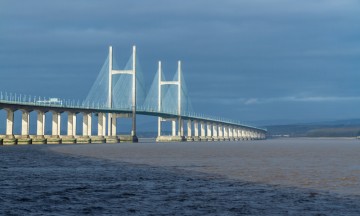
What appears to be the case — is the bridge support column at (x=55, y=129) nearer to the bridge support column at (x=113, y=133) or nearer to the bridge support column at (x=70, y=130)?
the bridge support column at (x=70, y=130)

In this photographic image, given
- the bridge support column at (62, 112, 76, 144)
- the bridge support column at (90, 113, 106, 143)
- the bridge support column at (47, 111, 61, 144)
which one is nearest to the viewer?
the bridge support column at (47, 111, 61, 144)

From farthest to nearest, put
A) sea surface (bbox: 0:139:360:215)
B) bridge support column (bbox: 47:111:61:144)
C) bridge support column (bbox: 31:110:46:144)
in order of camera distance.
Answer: bridge support column (bbox: 47:111:61:144)
bridge support column (bbox: 31:110:46:144)
sea surface (bbox: 0:139:360:215)

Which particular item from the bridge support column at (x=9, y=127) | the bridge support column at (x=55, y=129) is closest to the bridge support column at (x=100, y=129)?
the bridge support column at (x=55, y=129)

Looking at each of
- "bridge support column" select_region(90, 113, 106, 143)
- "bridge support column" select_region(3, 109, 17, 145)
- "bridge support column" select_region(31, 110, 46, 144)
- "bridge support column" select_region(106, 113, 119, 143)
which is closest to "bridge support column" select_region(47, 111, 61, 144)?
"bridge support column" select_region(31, 110, 46, 144)

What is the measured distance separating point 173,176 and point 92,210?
13740mm

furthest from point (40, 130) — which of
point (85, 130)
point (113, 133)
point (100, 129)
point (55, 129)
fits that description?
point (113, 133)

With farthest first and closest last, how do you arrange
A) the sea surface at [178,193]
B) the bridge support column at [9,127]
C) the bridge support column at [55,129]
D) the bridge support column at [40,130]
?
the bridge support column at [55,129], the bridge support column at [40,130], the bridge support column at [9,127], the sea surface at [178,193]

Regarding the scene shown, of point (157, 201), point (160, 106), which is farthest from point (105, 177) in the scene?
point (160, 106)

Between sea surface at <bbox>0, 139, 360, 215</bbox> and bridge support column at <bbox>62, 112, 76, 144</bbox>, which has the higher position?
bridge support column at <bbox>62, 112, 76, 144</bbox>

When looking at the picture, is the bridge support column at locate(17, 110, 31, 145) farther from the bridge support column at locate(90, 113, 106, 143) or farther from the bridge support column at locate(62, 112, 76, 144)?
the bridge support column at locate(90, 113, 106, 143)

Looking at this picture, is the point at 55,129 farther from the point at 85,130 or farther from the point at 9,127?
the point at 9,127

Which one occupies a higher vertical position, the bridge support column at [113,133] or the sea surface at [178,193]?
the bridge support column at [113,133]

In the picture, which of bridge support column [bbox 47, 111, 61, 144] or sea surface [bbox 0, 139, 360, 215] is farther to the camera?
bridge support column [bbox 47, 111, 61, 144]

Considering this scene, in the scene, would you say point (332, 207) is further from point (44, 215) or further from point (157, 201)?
point (44, 215)
